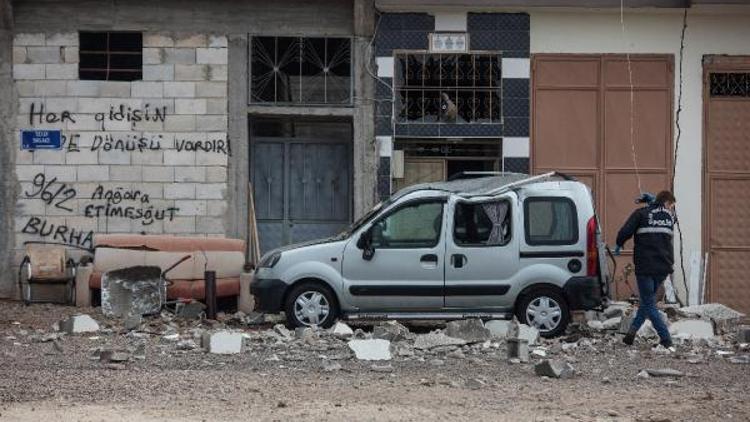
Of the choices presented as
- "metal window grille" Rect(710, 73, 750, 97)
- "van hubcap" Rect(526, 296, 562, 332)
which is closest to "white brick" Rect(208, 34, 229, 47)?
"van hubcap" Rect(526, 296, 562, 332)

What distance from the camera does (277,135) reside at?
1933 cm

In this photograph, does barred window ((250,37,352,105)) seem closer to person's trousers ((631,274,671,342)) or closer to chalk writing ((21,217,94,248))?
chalk writing ((21,217,94,248))

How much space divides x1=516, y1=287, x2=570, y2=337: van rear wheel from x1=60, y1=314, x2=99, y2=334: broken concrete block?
501 centimetres

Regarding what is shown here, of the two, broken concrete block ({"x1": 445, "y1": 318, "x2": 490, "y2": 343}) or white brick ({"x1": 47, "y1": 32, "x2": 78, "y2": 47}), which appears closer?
broken concrete block ({"x1": 445, "y1": 318, "x2": 490, "y2": 343})

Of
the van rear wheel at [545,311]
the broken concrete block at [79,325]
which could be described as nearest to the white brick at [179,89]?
the broken concrete block at [79,325]

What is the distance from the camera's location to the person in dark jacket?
13320mm

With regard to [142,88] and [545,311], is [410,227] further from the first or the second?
[142,88]

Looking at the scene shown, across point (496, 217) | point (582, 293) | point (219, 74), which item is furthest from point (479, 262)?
point (219, 74)

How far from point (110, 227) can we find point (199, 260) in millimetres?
1966

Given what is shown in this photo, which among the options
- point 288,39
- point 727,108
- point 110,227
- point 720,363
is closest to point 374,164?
point 288,39

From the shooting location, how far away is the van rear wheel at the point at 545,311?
47.8 ft

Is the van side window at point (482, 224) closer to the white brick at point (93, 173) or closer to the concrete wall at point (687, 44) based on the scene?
the concrete wall at point (687, 44)

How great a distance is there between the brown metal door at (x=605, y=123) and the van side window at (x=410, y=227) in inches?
171

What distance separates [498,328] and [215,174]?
6.24 m
